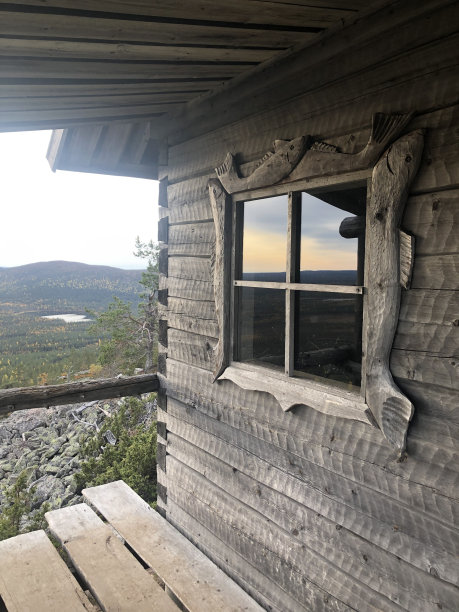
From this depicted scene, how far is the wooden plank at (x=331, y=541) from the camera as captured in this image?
1.70 meters

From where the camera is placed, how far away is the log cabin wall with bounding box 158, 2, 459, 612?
1.60m

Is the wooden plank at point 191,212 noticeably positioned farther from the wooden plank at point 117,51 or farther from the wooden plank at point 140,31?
the wooden plank at point 140,31

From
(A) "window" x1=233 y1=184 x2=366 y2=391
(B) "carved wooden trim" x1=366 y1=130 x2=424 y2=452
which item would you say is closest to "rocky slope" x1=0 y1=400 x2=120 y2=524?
(A) "window" x1=233 y1=184 x2=366 y2=391

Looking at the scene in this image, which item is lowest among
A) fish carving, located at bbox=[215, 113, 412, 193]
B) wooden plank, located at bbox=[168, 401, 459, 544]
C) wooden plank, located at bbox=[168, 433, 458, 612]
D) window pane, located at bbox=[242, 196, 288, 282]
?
wooden plank, located at bbox=[168, 433, 458, 612]

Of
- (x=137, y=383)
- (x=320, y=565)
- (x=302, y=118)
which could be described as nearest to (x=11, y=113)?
(x=302, y=118)

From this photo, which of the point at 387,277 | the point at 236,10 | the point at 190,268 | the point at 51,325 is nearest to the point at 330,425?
the point at 387,277

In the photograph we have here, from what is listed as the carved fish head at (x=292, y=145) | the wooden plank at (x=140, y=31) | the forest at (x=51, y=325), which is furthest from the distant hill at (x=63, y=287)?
the wooden plank at (x=140, y=31)

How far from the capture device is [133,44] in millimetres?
1836

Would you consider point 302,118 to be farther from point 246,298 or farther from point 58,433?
point 58,433

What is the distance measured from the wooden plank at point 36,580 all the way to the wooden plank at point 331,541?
104 cm

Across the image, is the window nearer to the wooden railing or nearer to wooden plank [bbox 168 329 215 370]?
wooden plank [bbox 168 329 215 370]

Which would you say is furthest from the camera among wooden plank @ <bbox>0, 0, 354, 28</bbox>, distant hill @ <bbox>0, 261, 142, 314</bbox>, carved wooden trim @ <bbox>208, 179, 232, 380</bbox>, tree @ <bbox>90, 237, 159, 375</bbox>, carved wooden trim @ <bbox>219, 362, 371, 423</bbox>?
distant hill @ <bbox>0, 261, 142, 314</bbox>

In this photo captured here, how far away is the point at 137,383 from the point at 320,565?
191 centimetres

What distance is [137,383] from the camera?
3.44 meters
